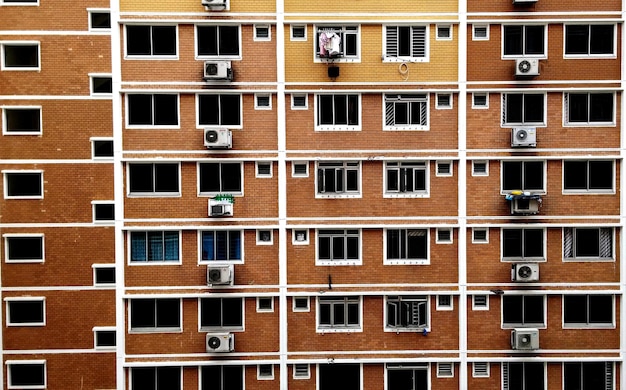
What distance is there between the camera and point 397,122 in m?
13.0

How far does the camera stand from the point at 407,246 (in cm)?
1310

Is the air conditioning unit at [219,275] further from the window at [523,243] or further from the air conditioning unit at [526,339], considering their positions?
the air conditioning unit at [526,339]

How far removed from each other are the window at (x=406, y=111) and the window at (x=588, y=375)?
8444mm

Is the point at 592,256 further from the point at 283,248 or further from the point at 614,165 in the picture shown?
the point at 283,248

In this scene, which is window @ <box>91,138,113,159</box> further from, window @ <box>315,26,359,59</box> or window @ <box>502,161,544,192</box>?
window @ <box>502,161,544,192</box>

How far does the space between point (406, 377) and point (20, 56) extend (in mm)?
15596

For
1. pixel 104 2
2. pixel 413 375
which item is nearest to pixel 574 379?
pixel 413 375

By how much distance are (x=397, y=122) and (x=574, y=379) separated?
9.33m

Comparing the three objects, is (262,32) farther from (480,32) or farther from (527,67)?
(527,67)

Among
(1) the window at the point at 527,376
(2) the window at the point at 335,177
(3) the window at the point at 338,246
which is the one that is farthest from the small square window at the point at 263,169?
(1) the window at the point at 527,376

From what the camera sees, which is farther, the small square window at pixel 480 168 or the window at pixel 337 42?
the small square window at pixel 480 168

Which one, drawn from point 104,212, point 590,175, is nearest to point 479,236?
point 590,175

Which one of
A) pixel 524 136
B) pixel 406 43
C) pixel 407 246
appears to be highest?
pixel 406 43

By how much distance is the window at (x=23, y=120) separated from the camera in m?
13.8
